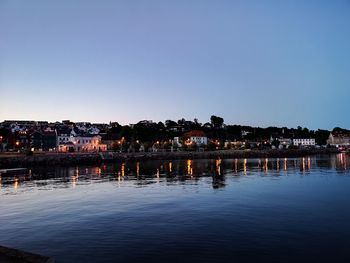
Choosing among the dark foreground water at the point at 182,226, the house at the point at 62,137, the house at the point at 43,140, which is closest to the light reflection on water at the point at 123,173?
the dark foreground water at the point at 182,226

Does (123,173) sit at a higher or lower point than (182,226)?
higher

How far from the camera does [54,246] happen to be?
18094 mm

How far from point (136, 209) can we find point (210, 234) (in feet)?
31.9

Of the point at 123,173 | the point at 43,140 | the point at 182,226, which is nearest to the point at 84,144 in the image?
the point at 43,140

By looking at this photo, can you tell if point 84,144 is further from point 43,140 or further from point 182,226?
point 182,226

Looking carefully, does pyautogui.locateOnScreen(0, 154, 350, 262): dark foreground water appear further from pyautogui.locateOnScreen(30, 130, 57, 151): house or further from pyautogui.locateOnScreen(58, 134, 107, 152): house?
pyautogui.locateOnScreen(58, 134, 107, 152): house

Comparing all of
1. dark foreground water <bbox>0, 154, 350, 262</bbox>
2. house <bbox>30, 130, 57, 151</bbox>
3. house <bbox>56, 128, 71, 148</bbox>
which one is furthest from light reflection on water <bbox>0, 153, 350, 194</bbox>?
house <bbox>56, 128, 71, 148</bbox>

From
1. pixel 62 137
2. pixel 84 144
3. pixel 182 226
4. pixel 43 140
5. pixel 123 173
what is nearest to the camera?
pixel 182 226

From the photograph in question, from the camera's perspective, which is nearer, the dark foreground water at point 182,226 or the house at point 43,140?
the dark foreground water at point 182,226

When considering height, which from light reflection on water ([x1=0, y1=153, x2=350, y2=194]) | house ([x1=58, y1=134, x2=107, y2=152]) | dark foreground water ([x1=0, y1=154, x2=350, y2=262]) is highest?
house ([x1=58, y1=134, x2=107, y2=152])

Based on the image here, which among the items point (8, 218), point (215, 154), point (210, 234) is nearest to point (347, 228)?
point (210, 234)

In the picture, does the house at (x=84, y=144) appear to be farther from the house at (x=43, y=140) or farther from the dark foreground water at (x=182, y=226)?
the dark foreground water at (x=182, y=226)

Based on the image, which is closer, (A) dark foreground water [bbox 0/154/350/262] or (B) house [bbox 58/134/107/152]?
(A) dark foreground water [bbox 0/154/350/262]

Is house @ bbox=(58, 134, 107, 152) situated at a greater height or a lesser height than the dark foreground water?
greater
